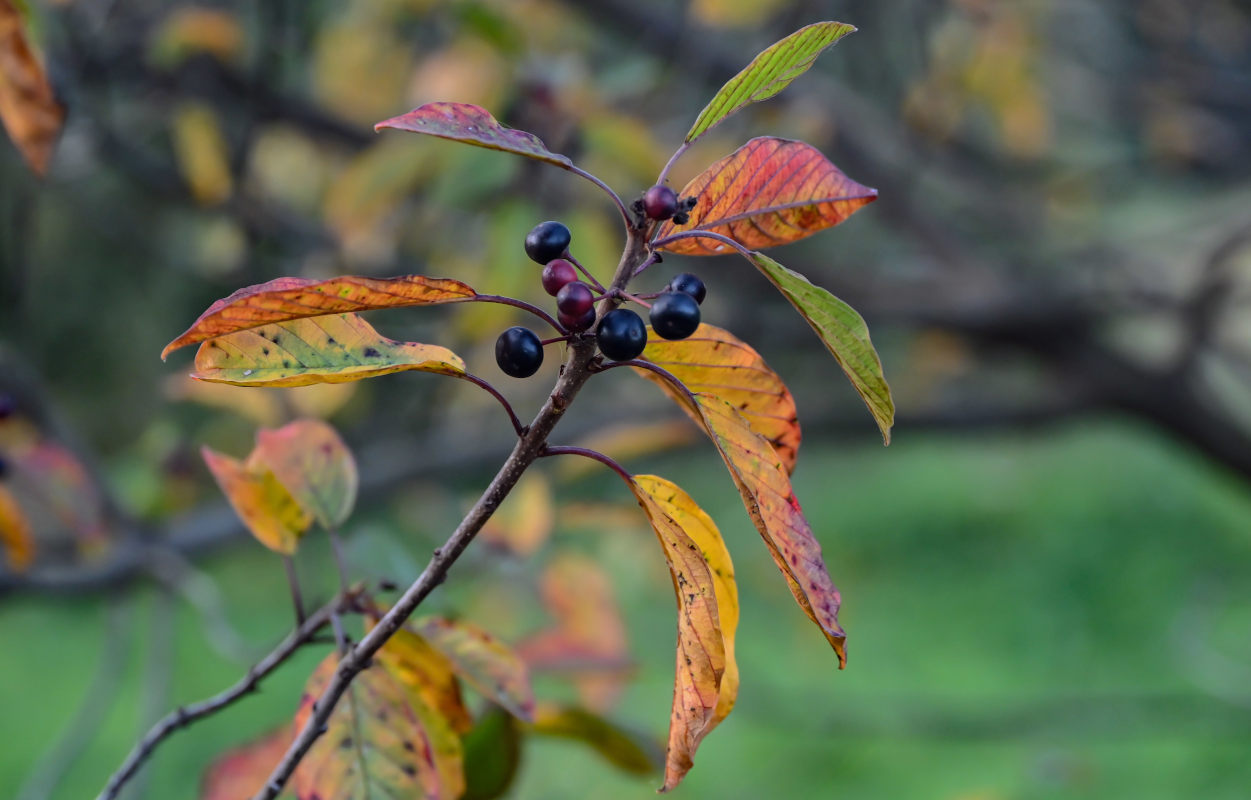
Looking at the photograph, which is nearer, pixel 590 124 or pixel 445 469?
pixel 590 124

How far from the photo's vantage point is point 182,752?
3.07m

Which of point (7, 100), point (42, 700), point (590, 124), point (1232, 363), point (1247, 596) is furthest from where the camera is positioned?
point (1247, 596)

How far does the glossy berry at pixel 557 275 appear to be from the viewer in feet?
1.56

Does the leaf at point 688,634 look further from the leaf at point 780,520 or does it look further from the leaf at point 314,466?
the leaf at point 314,466

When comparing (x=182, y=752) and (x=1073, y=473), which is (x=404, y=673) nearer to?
(x=182, y=752)

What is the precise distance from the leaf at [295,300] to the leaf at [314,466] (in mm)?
221

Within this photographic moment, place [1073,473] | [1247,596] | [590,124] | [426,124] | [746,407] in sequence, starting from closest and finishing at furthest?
1. [426,124]
2. [746,407]
3. [590,124]
4. [1247,596]
5. [1073,473]

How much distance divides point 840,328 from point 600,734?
441 millimetres

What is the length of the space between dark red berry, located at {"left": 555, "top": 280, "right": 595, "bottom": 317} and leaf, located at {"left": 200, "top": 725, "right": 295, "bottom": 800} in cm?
45

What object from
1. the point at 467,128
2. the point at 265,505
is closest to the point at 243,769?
the point at 265,505

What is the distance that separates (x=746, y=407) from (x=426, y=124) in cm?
24

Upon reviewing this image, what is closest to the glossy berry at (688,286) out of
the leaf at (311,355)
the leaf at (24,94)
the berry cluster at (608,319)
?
the berry cluster at (608,319)

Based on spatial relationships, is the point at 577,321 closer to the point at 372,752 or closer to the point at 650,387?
the point at 372,752

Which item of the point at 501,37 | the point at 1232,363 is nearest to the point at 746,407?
the point at 501,37
